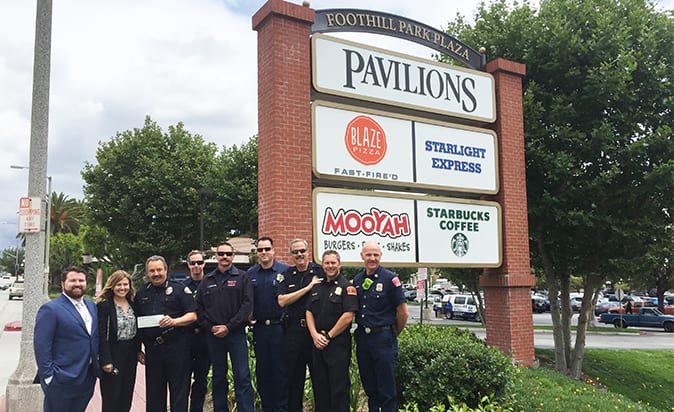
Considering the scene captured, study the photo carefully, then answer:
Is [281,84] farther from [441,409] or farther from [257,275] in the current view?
[441,409]

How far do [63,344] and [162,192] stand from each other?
24.6 metres

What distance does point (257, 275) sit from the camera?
6.30 m

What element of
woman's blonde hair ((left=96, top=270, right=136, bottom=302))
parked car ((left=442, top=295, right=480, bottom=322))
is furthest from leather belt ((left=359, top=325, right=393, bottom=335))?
parked car ((left=442, top=295, right=480, bottom=322))

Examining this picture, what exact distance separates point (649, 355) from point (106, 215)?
987 inches

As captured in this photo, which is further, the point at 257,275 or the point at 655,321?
the point at 655,321

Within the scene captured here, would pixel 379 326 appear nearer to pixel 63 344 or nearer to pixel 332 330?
pixel 332 330

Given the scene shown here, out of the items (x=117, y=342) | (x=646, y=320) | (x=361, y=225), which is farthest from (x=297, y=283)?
(x=646, y=320)

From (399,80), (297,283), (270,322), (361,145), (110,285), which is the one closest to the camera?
(110,285)

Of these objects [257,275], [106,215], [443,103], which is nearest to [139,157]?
[106,215]

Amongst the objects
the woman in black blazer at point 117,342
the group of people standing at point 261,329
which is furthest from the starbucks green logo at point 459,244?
the woman in black blazer at point 117,342

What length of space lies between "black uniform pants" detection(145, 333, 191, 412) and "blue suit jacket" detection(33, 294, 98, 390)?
776 millimetres

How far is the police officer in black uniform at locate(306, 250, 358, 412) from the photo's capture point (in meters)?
5.60

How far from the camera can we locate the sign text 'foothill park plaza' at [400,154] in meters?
8.88

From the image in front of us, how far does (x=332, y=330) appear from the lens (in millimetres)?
5582
